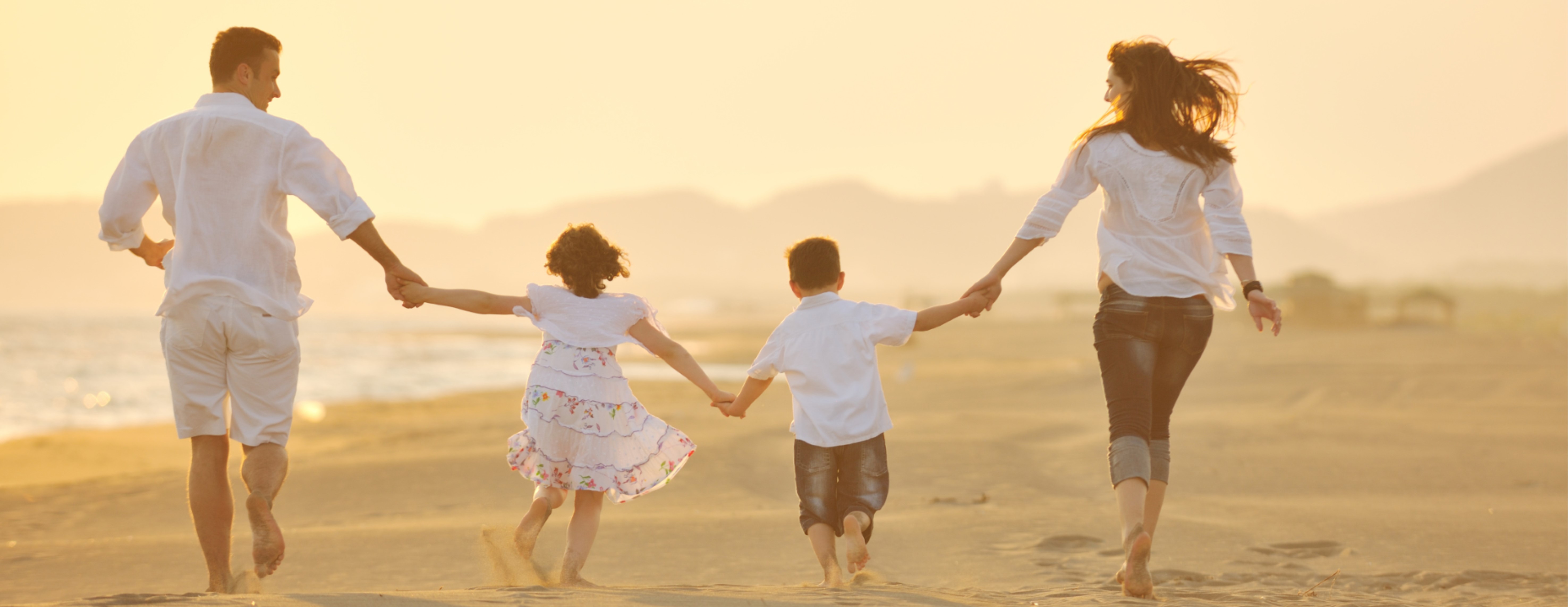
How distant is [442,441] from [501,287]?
17938 centimetres

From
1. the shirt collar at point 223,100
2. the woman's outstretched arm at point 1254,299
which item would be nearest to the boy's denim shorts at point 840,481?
the woman's outstretched arm at point 1254,299

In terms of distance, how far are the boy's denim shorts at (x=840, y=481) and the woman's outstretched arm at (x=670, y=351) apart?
0.44 m

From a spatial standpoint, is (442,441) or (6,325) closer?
(442,441)

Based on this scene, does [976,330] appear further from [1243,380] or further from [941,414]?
[941,414]

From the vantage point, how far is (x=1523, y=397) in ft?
42.1

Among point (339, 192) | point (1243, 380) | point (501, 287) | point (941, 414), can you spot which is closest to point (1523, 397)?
point (1243, 380)

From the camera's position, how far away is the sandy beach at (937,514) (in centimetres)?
451

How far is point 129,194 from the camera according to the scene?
3.65 meters

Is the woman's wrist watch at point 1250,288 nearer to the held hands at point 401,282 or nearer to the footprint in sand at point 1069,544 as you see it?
the footprint in sand at point 1069,544

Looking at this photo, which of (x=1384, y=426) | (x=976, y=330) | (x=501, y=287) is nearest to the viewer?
(x=1384, y=426)

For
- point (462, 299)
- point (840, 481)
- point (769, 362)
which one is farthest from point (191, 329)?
point (840, 481)

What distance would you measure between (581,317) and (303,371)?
22602 millimetres

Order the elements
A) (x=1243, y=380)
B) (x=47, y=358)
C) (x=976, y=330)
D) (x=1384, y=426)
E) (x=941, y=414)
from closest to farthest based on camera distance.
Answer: (x=1384, y=426) < (x=941, y=414) < (x=1243, y=380) < (x=47, y=358) < (x=976, y=330)

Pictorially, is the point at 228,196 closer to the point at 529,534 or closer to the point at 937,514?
the point at 529,534
